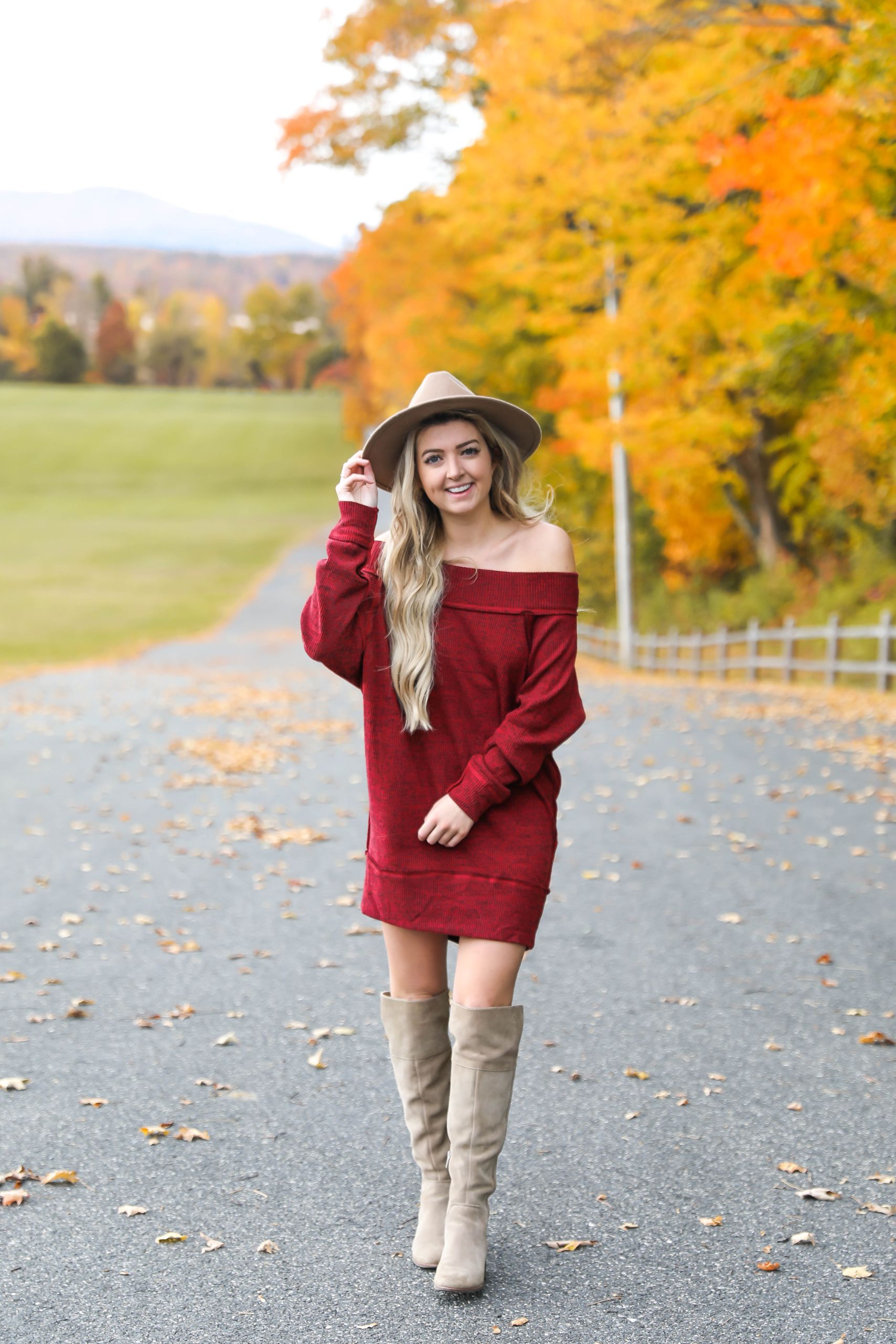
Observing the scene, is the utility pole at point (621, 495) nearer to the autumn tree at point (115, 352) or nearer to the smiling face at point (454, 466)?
the smiling face at point (454, 466)

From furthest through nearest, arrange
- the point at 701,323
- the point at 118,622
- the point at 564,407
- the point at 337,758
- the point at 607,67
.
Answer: the point at 118,622, the point at 564,407, the point at 701,323, the point at 607,67, the point at 337,758

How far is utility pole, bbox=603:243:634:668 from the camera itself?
64.7 feet

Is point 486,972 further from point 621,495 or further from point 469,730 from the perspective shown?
point 621,495

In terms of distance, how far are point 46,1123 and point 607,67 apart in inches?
525

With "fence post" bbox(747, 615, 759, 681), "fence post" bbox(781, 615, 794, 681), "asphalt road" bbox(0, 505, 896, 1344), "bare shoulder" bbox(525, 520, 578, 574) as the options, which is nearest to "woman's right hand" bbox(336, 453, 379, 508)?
"bare shoulder" bbox(525, 520, 578, 574)

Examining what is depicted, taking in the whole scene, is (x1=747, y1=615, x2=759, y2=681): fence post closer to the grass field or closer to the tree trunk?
the tree trunk

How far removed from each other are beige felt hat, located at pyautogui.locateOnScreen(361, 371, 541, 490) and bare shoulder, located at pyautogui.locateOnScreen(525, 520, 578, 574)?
0.73 ft

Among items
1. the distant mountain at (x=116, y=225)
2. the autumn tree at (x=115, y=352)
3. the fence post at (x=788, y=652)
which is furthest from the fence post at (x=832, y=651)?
the autumn tree at (x=115, y=352)

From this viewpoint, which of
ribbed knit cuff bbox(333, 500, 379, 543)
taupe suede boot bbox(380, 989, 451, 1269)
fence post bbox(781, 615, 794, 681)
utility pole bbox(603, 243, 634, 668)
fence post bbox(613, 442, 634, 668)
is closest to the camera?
ribbed knit cuff bbox(333, 500, 379, 543)

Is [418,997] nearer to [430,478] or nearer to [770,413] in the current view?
[430,478]

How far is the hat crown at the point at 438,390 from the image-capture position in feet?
10.6

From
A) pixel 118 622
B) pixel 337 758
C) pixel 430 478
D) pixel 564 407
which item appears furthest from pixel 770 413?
pixel 430 478

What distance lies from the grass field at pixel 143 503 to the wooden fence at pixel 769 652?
34.3 ft

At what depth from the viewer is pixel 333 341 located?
11650 centimetres
